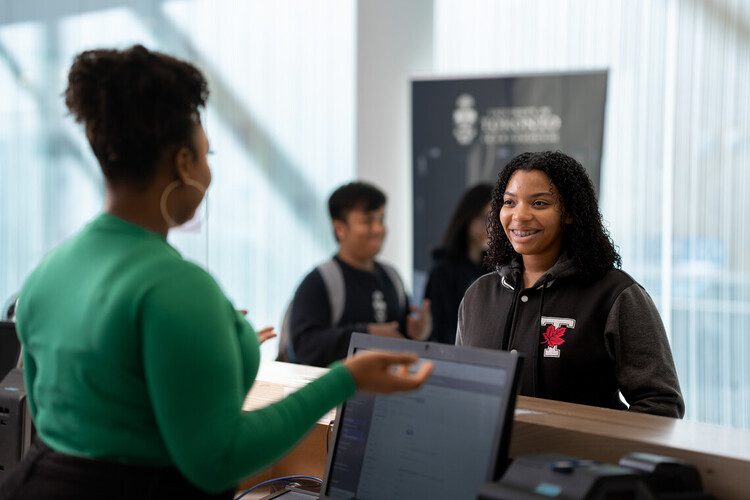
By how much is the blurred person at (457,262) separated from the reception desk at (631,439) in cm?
201

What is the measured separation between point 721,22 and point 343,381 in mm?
3938

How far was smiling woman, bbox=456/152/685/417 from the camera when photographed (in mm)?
1647

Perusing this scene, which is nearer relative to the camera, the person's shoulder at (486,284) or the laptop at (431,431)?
the laptop at (431,431)

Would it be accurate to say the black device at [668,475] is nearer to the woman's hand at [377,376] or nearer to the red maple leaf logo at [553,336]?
the woman's hand at [377,376]

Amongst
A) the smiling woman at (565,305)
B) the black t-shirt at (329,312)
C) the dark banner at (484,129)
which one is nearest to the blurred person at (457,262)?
the black t-shirt at (329,312)

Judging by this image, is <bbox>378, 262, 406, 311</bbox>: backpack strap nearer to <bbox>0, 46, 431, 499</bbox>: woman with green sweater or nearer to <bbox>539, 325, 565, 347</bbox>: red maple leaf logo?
<bbox>539, 325, 565, 347</bbox>: red maple leaf logo

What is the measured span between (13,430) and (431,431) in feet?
3.11

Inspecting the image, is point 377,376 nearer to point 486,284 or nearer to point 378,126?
point 486,284

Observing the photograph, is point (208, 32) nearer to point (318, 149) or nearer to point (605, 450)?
point (318, 149)

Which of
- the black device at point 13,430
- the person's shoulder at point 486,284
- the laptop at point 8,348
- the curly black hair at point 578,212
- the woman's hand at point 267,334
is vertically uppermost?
the curly black hair at point 578,212

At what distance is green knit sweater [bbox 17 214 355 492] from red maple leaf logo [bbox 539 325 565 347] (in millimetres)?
900

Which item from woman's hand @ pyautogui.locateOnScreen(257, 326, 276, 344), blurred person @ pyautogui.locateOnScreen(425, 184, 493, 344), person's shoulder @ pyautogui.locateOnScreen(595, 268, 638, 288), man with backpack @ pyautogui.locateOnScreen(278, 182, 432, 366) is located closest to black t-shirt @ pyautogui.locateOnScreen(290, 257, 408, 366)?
man with backpack @ pyautogui.locateOnScreen(278, 182, 432, 366)

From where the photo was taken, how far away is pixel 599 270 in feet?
5.79

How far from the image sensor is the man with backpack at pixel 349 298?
9.66 ft
